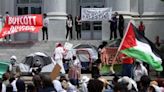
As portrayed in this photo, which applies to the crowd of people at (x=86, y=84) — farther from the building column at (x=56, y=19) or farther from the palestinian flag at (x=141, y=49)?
the building column at (x=56, y=19)

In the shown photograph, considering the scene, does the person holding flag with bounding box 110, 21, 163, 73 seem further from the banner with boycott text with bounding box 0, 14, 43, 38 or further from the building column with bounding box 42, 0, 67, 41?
the building column with bounding box 42, 0, 67, 41

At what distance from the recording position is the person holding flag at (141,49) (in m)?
14.8

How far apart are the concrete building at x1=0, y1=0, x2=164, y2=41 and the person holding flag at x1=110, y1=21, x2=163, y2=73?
63.8 feet

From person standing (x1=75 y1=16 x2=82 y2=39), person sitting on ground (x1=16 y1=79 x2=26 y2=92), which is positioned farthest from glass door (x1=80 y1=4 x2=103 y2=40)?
person sitting on ground (x1=16 y1=79 x2=26 y2=92)

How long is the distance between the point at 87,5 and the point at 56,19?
134 inches

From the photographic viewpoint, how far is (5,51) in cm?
3284

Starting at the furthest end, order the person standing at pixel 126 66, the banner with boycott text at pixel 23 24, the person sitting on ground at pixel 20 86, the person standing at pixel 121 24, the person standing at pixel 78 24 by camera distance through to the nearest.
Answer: the person standing at pixel 78 24
the person standing at pixel 121 24
the banner with boycott text at pixel 23 24
the person standing at pixel 126 66
the person sitting on ground at pixel 20 86

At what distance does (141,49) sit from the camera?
595 inches

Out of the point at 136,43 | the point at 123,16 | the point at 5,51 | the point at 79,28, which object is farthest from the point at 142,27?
the point at 136,43

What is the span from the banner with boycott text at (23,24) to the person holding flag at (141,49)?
1763 cm

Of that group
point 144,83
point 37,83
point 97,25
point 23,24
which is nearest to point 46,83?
point 37,83

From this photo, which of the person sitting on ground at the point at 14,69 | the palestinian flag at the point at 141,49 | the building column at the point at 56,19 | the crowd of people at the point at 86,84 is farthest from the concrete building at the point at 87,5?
the palestinian flag at the point at 141,49

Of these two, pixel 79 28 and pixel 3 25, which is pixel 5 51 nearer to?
pixel 3 25

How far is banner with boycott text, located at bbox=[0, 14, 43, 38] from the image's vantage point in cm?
3322
